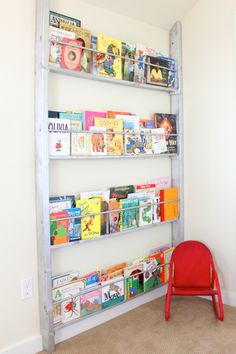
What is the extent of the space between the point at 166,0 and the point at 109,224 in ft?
5.28

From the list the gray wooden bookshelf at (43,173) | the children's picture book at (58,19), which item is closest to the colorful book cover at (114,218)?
the gray wooden bookshelf at (43,173)

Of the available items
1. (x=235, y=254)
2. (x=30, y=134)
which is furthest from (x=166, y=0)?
(x=235, y=254)

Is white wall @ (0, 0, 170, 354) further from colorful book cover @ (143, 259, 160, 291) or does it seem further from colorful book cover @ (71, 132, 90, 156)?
colorful book cover @ (143, 259, 160, 291)

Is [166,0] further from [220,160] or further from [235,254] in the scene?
[235,254]

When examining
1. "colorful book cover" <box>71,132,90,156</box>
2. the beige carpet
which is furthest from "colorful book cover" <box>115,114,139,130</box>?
the beige carpet

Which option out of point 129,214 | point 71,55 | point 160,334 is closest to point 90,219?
point 129,214

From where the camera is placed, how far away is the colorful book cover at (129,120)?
221 cm

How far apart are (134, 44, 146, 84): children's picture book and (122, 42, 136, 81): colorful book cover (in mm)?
27

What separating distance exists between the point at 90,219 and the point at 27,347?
0.79 metres

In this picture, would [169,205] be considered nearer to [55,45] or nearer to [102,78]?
[102,78]

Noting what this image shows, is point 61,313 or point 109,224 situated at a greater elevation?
point 109,224

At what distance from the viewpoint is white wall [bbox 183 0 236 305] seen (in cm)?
236

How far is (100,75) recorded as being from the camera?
81.3 inches

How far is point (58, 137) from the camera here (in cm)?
188
